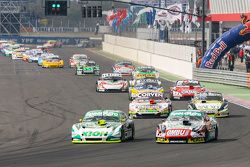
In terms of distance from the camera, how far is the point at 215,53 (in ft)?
209

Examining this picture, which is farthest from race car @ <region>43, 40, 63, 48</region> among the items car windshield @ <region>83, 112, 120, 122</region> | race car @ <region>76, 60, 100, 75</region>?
car windshield @ <region>83, 112, 120, 122</region>

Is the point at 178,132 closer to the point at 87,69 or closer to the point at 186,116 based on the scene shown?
the point at 186,116

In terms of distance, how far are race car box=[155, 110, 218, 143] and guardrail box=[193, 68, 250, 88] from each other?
2769 cm

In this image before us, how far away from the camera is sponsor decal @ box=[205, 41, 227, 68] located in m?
63.1

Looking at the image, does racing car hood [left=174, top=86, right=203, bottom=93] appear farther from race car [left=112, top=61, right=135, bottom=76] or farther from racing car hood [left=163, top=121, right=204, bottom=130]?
race car [left=112, top=61, right=135, bottom=76]

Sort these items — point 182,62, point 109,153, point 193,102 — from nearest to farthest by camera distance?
1. point 109,153
2. point 193,102
3. point 182,62

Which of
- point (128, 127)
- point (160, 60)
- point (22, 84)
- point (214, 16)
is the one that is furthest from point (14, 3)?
point (128, 127)

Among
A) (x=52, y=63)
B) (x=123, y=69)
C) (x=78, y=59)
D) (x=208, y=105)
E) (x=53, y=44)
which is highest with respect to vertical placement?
(x=208, y=105)

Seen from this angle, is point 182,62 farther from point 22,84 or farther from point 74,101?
point 74,101

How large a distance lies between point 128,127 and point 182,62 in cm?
4178

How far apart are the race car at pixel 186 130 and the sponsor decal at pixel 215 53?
34628 mm

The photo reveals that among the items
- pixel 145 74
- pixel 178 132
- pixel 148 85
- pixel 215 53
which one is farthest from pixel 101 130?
pixel 215 53

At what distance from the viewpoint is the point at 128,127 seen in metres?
29.3

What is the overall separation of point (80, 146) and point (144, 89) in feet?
63.8
